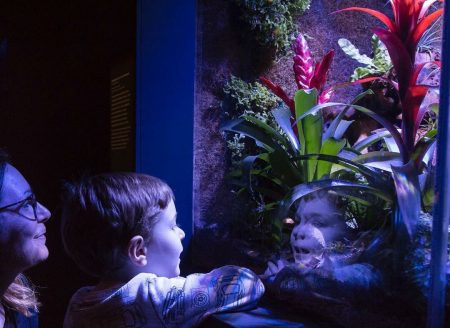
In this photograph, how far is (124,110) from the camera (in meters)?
1.84

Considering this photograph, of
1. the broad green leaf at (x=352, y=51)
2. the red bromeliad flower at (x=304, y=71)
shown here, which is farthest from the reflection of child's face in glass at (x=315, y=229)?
the broad green leaf at (x=352, y=51)

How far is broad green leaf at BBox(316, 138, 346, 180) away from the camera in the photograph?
143 cm

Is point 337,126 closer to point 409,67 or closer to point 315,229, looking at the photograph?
point 409,67

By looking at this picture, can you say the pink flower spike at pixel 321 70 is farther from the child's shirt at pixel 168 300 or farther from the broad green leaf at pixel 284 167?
the child's shirt at pixel 168 300

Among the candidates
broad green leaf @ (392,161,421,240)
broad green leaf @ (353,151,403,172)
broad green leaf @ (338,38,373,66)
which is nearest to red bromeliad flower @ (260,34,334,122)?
broad green leaf @ (338,38,373,66)

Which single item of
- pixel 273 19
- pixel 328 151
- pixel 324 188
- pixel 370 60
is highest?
pixel 273 19

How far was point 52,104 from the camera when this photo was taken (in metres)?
2.51

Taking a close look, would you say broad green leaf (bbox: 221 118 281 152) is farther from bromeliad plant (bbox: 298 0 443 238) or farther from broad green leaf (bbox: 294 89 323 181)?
bromeliad plant (bbox: 298 0 443 238)

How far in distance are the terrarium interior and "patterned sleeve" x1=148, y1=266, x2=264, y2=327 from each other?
0.13 m

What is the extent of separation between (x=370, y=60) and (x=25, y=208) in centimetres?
157

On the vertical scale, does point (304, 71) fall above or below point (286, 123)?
above

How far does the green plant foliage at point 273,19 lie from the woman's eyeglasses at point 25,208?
107cm

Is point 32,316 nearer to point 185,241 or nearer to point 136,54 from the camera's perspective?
point 185,241

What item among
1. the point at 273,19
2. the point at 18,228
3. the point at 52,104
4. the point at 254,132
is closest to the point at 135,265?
the point at 18,228
